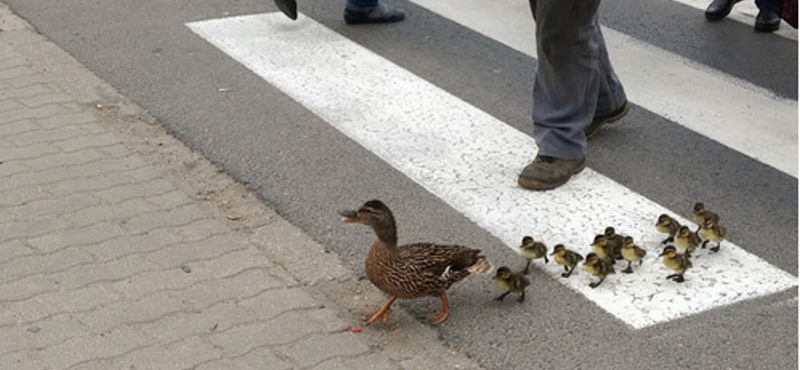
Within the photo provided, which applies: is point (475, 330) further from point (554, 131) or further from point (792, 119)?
point (792, 119)

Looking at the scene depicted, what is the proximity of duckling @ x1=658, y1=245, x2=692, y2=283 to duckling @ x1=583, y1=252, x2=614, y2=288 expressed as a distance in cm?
24

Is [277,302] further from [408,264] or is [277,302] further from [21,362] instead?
[21,362]

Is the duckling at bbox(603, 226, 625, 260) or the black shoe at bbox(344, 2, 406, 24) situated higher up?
the duckling at bbox(603, 226, 625, 260)

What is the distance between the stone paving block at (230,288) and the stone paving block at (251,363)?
472 millimetres

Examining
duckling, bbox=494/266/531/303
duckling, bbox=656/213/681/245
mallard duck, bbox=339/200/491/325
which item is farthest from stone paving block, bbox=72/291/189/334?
duckling, bbox=656/213/681/245

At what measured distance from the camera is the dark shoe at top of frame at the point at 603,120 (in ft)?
23.5

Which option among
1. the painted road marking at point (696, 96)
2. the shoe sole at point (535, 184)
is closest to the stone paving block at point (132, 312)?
the shoe sole at point (535, 184)

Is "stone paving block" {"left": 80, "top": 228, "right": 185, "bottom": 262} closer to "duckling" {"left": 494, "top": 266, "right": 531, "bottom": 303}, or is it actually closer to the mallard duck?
the mallard duck

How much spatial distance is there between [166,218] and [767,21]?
461 centimetres

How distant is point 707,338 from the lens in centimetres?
521

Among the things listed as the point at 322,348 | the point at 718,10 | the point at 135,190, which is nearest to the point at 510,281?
the point at 322,348

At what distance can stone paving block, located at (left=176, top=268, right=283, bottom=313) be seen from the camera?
5492 millimetres

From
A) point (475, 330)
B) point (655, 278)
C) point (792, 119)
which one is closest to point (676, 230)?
point (655, 278)

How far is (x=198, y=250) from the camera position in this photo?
5.93 metres
